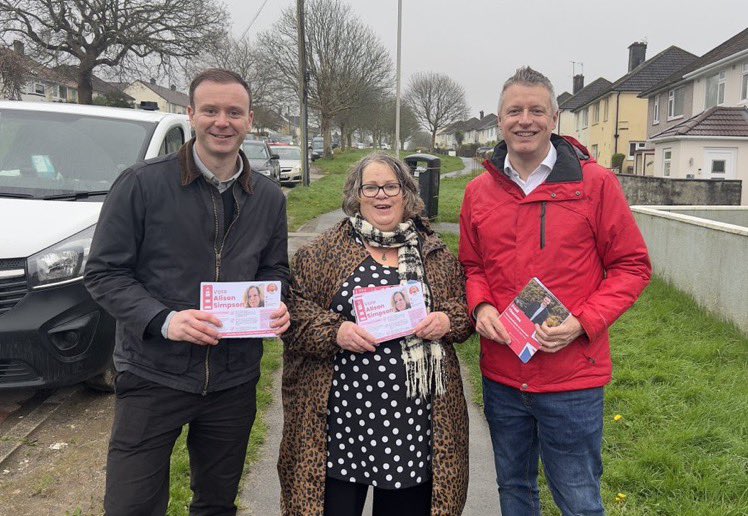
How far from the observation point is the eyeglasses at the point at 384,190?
253cm

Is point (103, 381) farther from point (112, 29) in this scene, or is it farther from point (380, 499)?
point (112, 29)

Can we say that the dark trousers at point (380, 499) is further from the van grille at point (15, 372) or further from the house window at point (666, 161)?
the house window at point (666, 161)

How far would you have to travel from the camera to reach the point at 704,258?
6969 mm

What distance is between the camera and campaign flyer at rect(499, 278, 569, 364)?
2.27 meters

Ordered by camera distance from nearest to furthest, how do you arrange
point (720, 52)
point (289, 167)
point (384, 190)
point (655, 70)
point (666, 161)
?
point (384, 190)
point (289, 167)
point (666, 161)
point (720, 52)
point (655, 70)

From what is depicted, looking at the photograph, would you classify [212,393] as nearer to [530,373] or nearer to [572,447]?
[530,373]

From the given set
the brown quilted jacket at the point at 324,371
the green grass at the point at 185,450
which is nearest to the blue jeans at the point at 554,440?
the brown quilted jacket at the point at 324,371

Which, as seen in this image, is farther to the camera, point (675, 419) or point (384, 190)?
point (675, 419)

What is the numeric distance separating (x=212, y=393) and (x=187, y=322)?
383 millimetres

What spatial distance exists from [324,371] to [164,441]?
0.67 m

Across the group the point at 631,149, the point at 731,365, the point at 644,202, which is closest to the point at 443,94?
the point at 631,149

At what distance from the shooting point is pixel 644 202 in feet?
52.2

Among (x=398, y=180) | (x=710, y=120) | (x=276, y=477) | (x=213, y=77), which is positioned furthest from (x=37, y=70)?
(x=398, y=180)

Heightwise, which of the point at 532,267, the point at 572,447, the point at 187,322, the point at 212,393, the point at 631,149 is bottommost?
the point at 572,447
